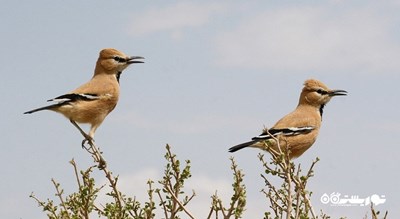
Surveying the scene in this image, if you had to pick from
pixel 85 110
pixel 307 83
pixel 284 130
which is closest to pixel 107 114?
pixel 85 110

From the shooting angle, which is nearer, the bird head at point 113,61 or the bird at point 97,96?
the bird at point 97,96

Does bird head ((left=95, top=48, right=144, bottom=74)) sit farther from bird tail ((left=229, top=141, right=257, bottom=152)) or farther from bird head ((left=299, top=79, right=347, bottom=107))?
bird head ((left=299, top=79, right=347, bottom=107))

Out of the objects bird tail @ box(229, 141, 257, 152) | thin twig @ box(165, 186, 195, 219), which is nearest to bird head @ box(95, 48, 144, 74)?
bird tail @ box(229, 141, 257, 152)

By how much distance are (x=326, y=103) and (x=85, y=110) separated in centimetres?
440

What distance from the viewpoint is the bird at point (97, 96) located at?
326 inches

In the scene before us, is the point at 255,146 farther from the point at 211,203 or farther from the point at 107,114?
the point at 211,203

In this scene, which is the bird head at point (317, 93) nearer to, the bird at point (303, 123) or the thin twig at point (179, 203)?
the bird at point (303, 123)

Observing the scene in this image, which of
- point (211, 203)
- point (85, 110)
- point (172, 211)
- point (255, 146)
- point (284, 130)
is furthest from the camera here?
point (284, 130)

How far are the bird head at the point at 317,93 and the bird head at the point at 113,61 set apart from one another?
10.6 feet

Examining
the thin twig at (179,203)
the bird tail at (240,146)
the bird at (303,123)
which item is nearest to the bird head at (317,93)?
the bird at (303,123)

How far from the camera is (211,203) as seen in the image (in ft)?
15.7

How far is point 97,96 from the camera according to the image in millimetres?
8531

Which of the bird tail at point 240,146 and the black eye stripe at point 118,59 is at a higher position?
the black eye stripe at point 118,59

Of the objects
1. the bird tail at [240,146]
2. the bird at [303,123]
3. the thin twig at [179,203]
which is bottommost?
the thin twig at [179,203]
